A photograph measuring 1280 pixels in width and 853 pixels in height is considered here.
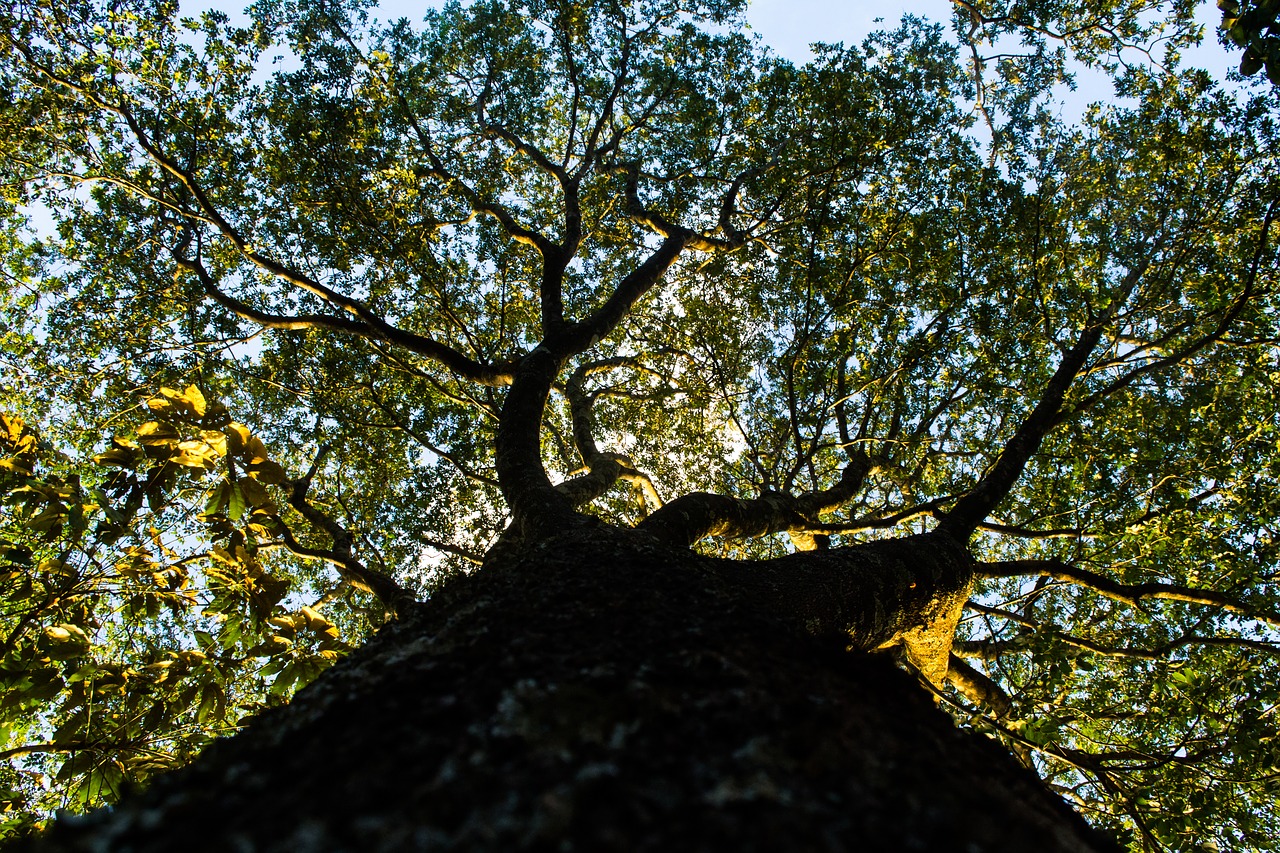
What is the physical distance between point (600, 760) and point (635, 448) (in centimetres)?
1046

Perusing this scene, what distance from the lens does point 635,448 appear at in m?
11.5

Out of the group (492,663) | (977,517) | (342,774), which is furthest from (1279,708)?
(342,774)

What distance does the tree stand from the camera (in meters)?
1.24

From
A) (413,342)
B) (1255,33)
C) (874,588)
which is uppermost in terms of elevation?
(413,342)

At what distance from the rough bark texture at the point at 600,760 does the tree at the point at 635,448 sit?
0.04 feet

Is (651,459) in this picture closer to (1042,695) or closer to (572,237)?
(572,237)

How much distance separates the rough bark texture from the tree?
0.01 meters

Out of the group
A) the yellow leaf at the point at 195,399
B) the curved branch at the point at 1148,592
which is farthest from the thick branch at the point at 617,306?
the curved branch at the point at 1148,592

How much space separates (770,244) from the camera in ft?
33.6

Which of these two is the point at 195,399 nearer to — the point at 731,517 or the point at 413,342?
the point at 413,342

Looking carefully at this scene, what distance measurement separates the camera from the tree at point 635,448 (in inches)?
48.7

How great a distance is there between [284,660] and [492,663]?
2.54 meters

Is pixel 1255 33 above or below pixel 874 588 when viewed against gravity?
above

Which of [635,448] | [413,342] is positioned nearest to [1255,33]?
[413,342]
